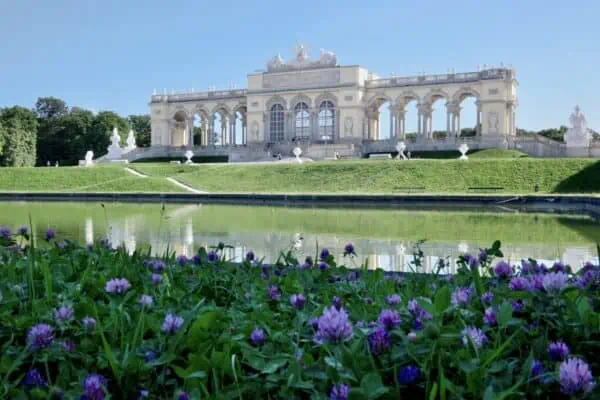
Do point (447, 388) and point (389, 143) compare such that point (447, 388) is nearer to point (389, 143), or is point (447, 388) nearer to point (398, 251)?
point (398, 251)

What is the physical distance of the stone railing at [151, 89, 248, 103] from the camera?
215ft

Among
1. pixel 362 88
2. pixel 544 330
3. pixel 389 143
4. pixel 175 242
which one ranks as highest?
pixel 362 88

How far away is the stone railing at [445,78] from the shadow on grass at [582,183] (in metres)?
22.5

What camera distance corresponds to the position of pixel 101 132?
74312 mm

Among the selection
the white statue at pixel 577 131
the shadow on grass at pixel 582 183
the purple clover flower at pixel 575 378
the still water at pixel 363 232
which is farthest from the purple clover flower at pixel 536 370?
the white statue at pixel 577 131

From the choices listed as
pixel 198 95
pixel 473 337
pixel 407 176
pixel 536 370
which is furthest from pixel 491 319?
pixel 198 95

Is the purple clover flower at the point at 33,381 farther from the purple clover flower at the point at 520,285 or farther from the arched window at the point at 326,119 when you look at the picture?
the arched window at the point at 326,119

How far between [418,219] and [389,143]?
37110mm

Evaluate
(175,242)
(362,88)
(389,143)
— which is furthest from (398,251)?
(362,88)

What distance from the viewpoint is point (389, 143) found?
5372 cm

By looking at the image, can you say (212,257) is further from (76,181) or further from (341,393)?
(76,181)

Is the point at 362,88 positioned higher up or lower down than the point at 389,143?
higher up

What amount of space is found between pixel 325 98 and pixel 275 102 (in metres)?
5.45

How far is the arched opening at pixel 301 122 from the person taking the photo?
60.6 meters
